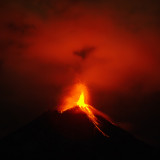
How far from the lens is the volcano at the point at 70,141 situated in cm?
9619

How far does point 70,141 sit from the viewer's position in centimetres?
10394

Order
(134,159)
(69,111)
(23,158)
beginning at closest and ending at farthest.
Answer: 1. (23,158)
2. (134,159)
3. (69,111)

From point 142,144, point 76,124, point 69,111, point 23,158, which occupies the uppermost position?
point 69,111

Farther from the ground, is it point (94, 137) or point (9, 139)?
point (9, 139)

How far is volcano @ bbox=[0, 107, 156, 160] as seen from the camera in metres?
96.2

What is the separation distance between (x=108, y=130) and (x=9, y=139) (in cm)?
2980

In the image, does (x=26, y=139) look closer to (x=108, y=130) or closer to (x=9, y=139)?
(x=9, y=139)

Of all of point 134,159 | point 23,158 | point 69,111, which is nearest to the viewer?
point 23,158

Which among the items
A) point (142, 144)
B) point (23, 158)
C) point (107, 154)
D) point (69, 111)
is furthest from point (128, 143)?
point (23, 158)

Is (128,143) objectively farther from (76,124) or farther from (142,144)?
(76,124)

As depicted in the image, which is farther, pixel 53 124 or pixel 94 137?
pixel 53 124

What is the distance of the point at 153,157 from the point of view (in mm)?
102562

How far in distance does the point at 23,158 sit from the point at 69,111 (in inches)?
1284

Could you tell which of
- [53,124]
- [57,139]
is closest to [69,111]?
[53,124]
